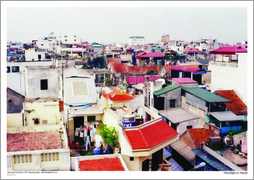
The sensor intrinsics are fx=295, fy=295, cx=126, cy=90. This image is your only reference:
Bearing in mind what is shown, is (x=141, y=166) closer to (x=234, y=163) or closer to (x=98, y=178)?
(x=98, y=178)

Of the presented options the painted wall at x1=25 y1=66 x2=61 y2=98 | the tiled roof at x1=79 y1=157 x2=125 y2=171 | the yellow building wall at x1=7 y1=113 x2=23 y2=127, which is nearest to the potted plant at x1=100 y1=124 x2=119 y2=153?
the tiled roof at x1=79 y1=157 x2=125 y2=171

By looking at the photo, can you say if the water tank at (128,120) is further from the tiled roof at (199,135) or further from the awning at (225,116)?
the awning at (225,116)

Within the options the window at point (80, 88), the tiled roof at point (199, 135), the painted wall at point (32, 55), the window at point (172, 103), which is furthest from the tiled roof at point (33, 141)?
the painted wall at point (32, 55)

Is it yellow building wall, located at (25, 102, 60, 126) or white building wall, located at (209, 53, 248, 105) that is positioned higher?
white building wall, located at (209, 53, 248, 105)

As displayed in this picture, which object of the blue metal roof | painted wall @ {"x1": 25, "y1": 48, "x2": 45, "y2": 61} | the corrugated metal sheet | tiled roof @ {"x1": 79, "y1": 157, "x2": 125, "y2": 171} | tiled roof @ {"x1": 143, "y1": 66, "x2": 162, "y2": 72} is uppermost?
painted wall @ {"x1": 25, "y1": 48, "x2": 45, "y2": 61}

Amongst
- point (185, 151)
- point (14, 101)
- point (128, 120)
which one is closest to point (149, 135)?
point (128, 120)

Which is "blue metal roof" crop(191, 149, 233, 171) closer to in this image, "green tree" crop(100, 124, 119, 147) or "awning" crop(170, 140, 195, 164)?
"awning" crop(170, 140, 195, 164)
